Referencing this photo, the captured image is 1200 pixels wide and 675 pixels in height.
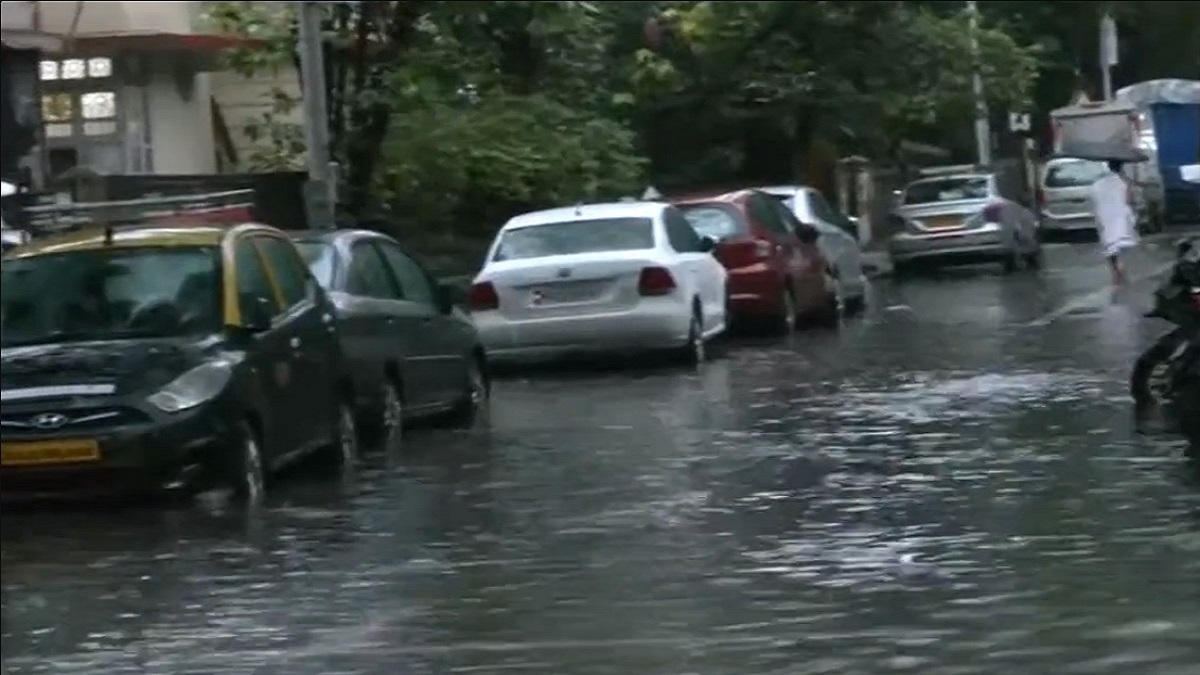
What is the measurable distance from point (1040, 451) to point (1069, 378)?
15.0 feet

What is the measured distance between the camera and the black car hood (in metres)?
14.3

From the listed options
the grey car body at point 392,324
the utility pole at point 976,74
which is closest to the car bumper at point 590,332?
the grey car body at point 392,324

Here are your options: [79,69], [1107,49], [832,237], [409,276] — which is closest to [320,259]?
[409,276]

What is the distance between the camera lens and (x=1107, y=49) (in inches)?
2231

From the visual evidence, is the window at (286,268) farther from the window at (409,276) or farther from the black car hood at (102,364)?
the window at (409,276)

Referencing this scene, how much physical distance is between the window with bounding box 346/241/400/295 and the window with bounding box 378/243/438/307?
0.13 metres

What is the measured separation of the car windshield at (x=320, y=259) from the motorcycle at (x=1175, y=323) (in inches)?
198

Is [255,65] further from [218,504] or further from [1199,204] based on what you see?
[218,504]

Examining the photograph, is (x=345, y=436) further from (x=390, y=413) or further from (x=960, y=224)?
(x=960, y=224)

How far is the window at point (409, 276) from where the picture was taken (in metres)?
18.9

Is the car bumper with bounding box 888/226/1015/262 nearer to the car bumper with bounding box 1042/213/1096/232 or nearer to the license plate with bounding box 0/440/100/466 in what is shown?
the car bumper with bounding box 1042/213/1096/232

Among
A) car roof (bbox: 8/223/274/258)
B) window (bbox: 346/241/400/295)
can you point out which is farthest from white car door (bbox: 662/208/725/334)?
car roof (bbox: 8/223/274/258)

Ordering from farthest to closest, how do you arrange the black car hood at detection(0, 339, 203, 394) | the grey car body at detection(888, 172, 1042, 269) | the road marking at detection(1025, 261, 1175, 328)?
the grey car body at detection(888, 172, 1042, 269)
the road marking at detection(1025, 261, 1175, 328)
the black car hood at detection(0, 339, 203, 394)

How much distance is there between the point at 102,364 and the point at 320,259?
3.61 meters
